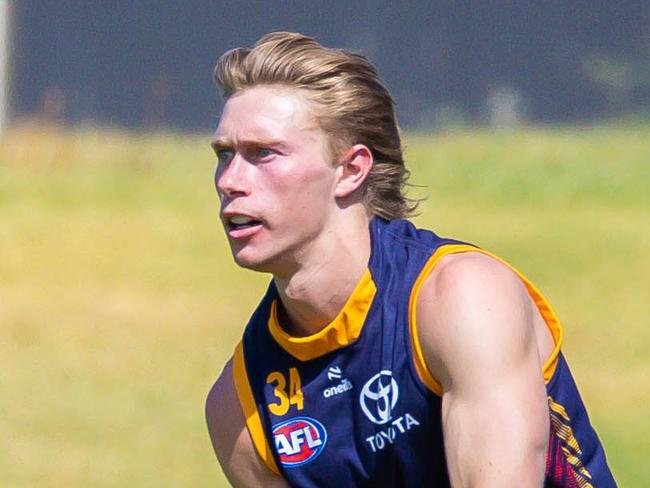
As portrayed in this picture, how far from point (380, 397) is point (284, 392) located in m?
0.32

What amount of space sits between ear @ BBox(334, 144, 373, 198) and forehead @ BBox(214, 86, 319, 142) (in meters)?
0.12

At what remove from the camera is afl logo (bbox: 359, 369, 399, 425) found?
3982mm

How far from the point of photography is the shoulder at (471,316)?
12.2ft

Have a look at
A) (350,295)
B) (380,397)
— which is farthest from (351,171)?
(380,397)

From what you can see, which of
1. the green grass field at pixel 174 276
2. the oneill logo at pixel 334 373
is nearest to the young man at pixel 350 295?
the oneill logo at pixel 334 373

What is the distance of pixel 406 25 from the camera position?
23875mm

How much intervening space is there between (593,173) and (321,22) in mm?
7948

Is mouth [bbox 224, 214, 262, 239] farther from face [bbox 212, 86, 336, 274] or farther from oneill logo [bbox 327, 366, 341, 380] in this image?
oneill logo [bbox 327, 366, 341, 380]

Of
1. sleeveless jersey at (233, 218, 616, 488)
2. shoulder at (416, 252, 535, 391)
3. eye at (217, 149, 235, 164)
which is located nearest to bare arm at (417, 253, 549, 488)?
shoulder at (416, 252, 535, 391)

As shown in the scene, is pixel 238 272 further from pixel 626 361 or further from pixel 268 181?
pixel 268 181

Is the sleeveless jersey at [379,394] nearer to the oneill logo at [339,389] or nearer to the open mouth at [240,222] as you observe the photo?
the oneill logo at [339,389]

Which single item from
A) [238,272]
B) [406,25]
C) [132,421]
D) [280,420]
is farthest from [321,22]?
[280,420]

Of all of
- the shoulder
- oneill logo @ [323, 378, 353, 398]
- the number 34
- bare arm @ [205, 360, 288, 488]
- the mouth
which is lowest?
bare arm @ [205, 360, 288, 488]

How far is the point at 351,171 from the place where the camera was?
4145 millimetres
